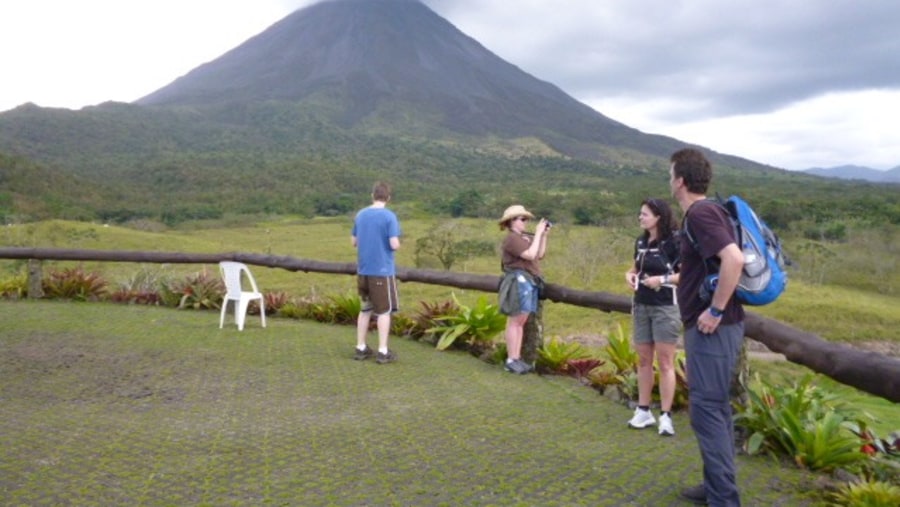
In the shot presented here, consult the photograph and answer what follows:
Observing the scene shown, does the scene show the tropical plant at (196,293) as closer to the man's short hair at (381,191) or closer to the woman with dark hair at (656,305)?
the man's short hair at (381,191)

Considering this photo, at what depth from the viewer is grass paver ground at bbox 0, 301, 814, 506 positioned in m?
3.17

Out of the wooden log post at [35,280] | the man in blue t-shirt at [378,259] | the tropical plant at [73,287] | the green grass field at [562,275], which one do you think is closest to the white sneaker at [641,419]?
the man in blue t-shirt at [378,259]

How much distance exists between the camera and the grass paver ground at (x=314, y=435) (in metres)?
3.17

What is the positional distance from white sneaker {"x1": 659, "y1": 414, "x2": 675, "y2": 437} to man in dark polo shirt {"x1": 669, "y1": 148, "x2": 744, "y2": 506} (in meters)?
1.00

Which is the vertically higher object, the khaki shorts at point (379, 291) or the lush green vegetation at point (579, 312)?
the khaki shorts at point (379, 291)

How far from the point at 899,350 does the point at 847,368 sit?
71.3 feet

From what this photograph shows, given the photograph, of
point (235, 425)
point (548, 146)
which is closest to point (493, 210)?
point (235, 425)

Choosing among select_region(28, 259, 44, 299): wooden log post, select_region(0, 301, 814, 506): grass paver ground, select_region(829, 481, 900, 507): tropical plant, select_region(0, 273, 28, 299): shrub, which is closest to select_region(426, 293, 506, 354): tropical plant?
select_region(0, 301, 814, 506): grass paver ground

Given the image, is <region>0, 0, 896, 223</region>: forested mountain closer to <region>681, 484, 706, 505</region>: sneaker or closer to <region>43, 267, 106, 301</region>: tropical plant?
<region>43, 267, 106, 301</region>: tropical plant

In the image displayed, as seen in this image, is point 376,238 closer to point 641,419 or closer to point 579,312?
point 641,419

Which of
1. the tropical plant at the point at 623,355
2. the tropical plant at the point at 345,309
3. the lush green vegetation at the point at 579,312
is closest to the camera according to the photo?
the lush green vegetation at the point at 579,312

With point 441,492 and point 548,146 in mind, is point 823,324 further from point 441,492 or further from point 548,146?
point 548,146

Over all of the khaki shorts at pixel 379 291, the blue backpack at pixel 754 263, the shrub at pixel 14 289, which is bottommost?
the shrub at pixel 14 289

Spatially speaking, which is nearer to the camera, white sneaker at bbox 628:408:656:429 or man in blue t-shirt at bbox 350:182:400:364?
white sneaker at bbox 628:408:656:429
